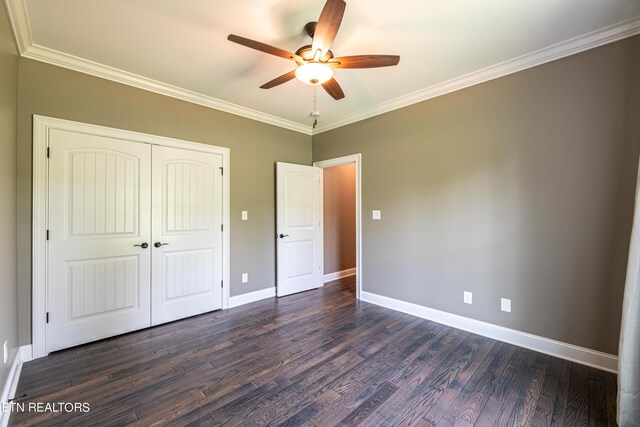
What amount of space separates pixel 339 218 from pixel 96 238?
3543 millimetres

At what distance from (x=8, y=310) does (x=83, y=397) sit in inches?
32.2

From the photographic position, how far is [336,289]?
445 centimetres

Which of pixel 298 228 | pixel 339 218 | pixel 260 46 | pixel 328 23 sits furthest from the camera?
pixel 339 218

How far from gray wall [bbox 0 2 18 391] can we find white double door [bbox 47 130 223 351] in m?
0.30

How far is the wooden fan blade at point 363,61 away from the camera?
1937 mm

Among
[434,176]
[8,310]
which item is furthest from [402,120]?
[8,310]

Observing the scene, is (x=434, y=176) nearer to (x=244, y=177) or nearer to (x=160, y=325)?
(x=244, y=177)

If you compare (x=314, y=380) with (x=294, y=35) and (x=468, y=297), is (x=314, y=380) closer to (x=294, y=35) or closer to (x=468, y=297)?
(x=468, y=297)

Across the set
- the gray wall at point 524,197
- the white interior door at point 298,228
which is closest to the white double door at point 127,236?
the white interior door at point 298,228

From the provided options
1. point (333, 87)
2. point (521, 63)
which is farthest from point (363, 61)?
point (521, 63)

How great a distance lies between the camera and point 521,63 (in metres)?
2.50

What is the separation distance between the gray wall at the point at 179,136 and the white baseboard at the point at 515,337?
2.01 meters

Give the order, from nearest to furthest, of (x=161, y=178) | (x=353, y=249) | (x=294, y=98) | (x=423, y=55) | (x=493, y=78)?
1. (x=423, y=55)
2. (x=493, y=78)
3. (x=161, y=178)
4. (x=294, y=98)
5. (x=353, y=249)

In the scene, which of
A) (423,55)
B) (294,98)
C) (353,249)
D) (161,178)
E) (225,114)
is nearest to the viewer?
(423,55)
